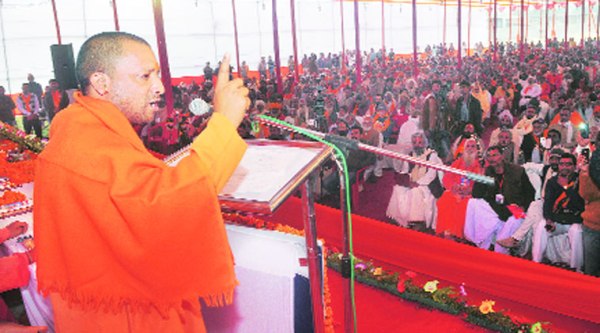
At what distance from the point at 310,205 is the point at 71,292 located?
2.01 feet

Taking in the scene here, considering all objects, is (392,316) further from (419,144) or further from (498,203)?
(419,144)

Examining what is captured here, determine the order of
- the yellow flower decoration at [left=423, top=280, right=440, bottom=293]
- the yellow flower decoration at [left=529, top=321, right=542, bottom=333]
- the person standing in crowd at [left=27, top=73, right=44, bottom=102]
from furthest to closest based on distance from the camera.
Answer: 1. the person standing in crowd at [left=27, top=73, right=44, bottom=102]
2. the yellow flower decoration at [left=423, top=280, right=440, bottom=293]
3. the yellow flower decoration at [left=529, top=321, right=542, bottom=333]

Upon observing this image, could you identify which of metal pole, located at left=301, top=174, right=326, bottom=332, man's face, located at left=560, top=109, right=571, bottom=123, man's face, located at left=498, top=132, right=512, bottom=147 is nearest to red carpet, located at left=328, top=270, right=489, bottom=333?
metal pole, located at left=301, top=174, right=326, bottom=332

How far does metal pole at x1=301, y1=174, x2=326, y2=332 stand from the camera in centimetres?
141

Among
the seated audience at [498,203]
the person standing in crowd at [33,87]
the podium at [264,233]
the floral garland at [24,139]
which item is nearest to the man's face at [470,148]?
the seated audience at [498,203]

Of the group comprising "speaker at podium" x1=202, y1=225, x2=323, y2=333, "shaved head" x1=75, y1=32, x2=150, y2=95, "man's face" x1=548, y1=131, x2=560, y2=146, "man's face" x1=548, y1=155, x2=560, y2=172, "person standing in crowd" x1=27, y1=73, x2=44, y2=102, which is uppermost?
"shaved head" x1=75, y1=32, x2=150, y2=95

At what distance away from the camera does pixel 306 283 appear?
168cm

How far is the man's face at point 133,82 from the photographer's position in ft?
3.97

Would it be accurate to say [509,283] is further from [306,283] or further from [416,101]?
[416,101]

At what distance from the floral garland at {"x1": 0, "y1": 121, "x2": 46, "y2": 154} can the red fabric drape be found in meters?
3.86

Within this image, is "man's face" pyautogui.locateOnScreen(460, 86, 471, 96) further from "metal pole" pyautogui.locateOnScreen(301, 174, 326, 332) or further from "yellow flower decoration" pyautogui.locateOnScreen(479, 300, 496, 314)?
"metal pole" pyautogui.locateOnScreen(301, 174, 326, 332)

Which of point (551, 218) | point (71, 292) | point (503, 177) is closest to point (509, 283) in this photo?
point (551, 218)

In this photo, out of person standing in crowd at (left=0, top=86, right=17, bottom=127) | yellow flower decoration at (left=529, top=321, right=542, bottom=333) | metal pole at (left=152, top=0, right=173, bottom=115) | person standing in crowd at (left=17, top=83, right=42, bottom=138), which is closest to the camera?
yellow flower decoration at (left=529, top=321, right=542, bottom=333)

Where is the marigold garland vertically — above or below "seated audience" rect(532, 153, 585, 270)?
above
